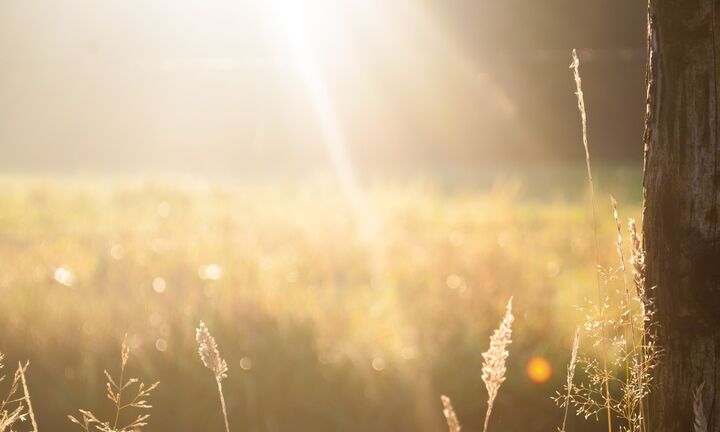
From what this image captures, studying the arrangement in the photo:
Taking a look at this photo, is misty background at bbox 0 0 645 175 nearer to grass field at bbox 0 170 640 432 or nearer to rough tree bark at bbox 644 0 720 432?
grass field at bbox 0 170 640 432

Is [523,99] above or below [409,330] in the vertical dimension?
below

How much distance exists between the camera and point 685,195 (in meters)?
1.53

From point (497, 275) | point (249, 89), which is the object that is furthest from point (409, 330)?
point (249, 89)

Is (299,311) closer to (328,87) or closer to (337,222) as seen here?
(337,222)

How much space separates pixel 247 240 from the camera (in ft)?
15.2

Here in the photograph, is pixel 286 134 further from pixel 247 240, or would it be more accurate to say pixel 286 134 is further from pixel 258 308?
pixel 258 308

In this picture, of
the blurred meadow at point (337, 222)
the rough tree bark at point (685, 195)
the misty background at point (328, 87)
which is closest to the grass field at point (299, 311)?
the blurred meadow at point (337, 222)

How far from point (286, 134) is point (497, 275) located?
9.00m

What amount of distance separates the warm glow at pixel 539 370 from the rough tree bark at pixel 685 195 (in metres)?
1.76

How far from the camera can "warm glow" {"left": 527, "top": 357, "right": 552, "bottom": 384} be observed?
3.34 m

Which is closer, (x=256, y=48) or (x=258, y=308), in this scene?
(x=258, y=308)

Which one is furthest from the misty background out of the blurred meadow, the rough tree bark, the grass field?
the rough tree bark

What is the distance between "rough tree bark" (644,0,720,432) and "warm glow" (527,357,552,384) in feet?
5.77

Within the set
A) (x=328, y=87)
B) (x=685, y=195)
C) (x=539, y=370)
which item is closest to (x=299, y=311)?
(x=539, y=370)
